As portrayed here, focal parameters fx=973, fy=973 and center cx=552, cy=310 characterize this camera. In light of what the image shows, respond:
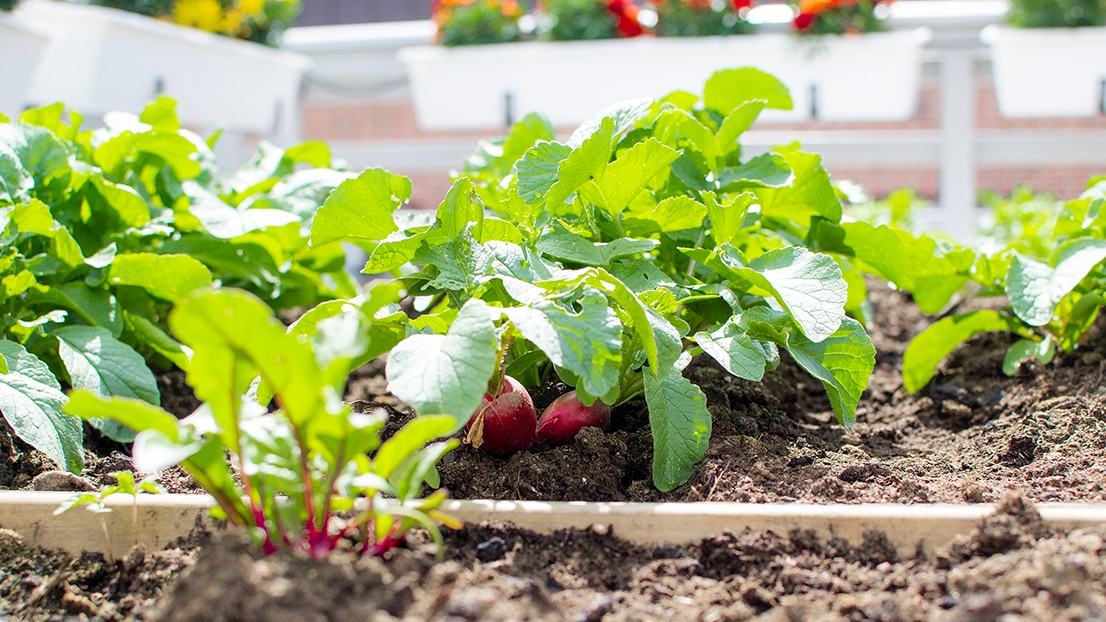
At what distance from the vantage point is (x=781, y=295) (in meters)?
1.08

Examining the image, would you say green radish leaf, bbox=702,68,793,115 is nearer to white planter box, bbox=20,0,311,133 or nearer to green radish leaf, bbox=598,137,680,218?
green radish leaf, bbox=598,137,680,218

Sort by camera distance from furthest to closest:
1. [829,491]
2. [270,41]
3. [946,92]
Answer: [946,92]
[270,41]
[829,491]

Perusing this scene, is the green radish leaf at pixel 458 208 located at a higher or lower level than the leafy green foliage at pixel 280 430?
higher

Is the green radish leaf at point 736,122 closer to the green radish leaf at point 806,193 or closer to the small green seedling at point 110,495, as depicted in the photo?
the green radish leaf at point 806,193

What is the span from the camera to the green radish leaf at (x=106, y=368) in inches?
50.2

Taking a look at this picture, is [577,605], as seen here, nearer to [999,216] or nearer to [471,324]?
[471,324]

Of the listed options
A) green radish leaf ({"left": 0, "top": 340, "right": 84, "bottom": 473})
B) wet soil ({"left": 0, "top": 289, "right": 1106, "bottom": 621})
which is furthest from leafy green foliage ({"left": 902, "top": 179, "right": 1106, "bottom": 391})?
green radish leaf ({"left": 0, "top": 340, "right": 84, "bottom": 473})

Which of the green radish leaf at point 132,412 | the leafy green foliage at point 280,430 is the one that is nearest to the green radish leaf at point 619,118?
the leafy green foliage at point 280,430

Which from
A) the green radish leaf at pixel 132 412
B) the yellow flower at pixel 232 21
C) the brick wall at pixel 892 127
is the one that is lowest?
the brick wall at pixel 892 127

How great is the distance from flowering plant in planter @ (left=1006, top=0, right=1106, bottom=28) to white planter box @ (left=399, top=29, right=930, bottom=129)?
0.28 m

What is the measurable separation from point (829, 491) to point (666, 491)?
6.6 inches

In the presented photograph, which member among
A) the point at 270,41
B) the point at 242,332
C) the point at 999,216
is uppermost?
the point at 270,41

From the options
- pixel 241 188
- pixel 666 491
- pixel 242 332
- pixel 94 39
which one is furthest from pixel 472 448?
pixel 94 39

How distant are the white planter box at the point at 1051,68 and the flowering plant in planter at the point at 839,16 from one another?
0.33 metres
